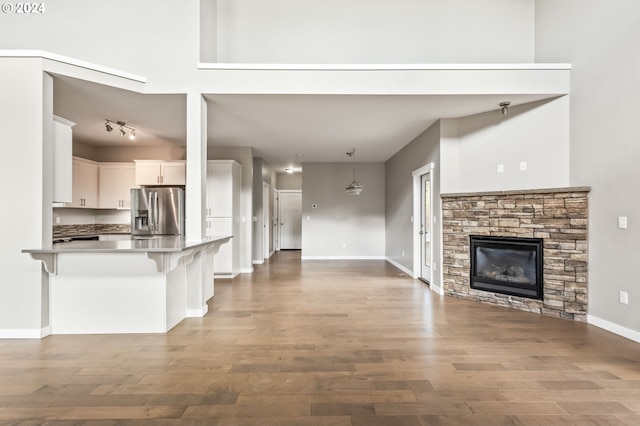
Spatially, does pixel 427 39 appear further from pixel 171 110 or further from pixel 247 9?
pixel 171 110

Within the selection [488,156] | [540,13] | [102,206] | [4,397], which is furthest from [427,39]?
[102,206]

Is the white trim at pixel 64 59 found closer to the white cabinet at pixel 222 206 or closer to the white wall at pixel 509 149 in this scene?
the white cabinet at pixel 222 206

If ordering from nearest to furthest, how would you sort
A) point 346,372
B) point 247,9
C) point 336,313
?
point 346,372, point 336,313, point 247,9

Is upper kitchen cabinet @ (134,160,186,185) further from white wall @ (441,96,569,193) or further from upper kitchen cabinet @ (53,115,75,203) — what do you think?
white wall @ (441,96,569,193)

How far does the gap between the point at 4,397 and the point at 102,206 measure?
195 inches

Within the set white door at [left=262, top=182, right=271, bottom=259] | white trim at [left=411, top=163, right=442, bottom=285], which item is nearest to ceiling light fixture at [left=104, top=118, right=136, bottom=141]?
white door at [left=262, top=182, right=271, bottom=259]

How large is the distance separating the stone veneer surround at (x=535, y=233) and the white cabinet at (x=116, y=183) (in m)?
5.87

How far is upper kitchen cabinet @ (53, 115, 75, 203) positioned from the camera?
329 centimetres

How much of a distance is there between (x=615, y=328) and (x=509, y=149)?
7.64 ft

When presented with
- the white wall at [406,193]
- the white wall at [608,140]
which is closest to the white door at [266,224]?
the white wall at [406,193]

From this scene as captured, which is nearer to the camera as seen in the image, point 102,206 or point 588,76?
point 588,76

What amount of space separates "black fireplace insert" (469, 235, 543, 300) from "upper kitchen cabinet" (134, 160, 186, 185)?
5294mm

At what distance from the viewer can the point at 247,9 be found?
472 cm

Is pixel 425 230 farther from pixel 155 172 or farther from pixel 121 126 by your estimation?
pixel 121 126
